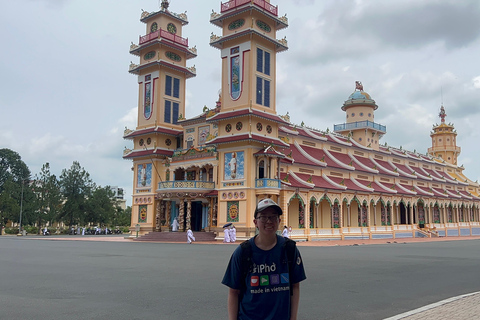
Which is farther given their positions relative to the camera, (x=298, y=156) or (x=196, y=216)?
(x=196, y=216)

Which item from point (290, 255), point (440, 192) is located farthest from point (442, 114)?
point (290, 255)

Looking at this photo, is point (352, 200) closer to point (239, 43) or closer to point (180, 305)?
point (239, 43)

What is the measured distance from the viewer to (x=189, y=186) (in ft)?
125

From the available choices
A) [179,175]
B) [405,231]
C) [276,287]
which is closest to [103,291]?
[276,287]

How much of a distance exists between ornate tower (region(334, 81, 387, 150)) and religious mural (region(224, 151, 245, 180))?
80.3 ft

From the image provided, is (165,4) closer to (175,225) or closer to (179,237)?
(175,225)

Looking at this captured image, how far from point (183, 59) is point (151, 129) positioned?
29.9ft

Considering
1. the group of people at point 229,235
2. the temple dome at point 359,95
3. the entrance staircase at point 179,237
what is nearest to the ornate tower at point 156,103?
the entrance staircase at point 179,237

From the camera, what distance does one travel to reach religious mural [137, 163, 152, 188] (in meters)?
44.2

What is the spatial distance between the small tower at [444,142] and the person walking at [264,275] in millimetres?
83310

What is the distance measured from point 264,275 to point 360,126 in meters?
55.4

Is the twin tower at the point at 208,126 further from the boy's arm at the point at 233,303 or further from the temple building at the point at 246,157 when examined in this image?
the boy's arm at the point at 233,303

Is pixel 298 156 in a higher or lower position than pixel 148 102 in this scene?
lower

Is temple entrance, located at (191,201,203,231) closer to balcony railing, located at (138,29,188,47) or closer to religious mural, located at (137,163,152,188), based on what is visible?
religious mural, located at (137,163,152,188)
